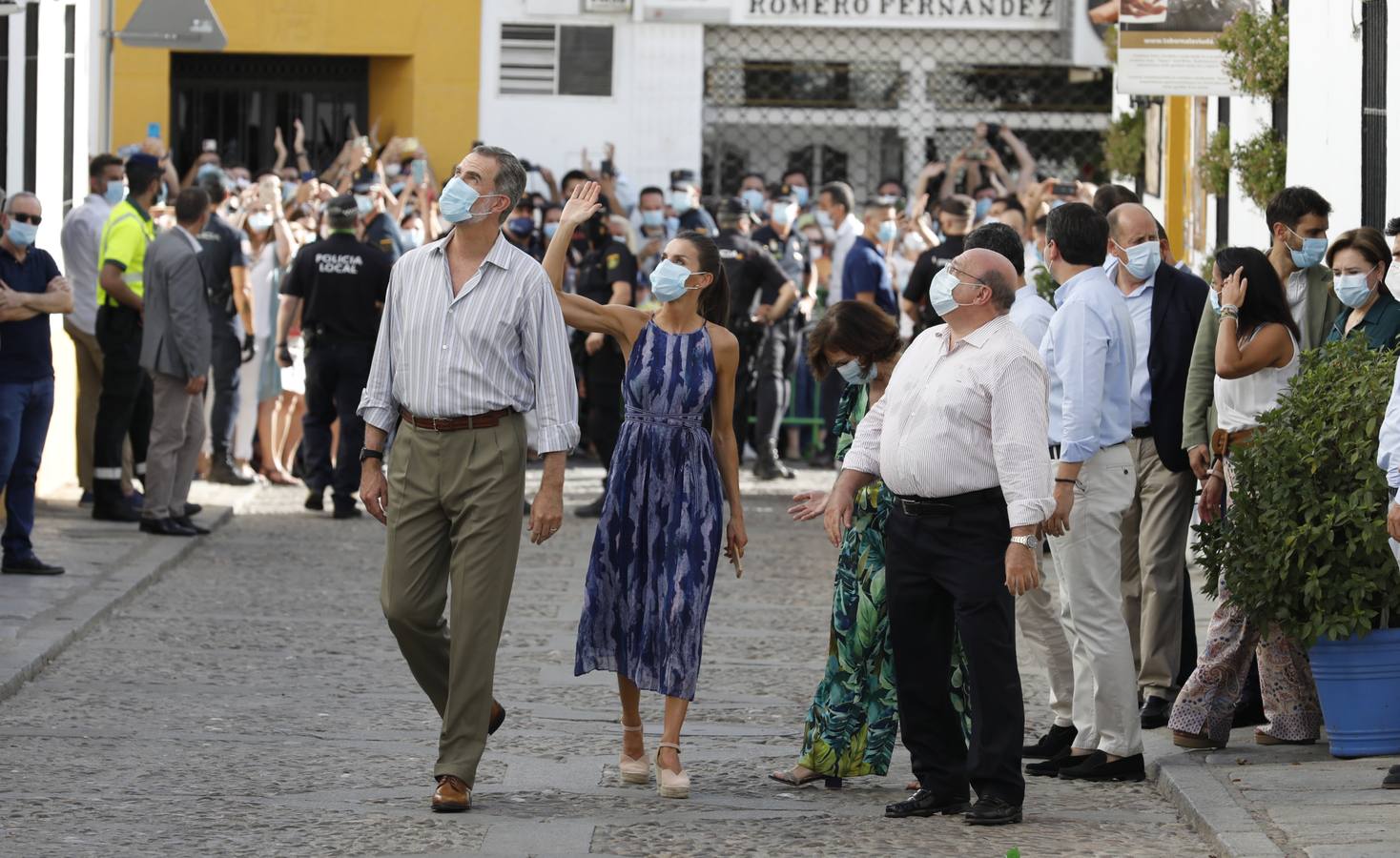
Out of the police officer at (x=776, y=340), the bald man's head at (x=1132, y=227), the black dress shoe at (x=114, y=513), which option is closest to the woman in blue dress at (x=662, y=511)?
the bald man's head at (x=1132, y=227)

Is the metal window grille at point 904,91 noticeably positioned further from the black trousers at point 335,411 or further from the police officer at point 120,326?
the police officer at point 120,326

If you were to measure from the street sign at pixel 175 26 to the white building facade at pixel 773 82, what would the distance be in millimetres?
11486

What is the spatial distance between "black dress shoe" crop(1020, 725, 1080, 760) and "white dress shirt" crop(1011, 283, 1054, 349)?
152 centimetres

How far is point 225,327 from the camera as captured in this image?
1688 cm

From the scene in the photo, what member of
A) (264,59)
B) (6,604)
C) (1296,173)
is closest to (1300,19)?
(1296,173)

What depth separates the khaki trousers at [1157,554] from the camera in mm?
8773

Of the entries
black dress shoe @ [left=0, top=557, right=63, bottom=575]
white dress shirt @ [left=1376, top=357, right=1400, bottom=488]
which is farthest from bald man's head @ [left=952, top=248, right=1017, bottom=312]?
black dress shoe @ [left=0, top=557, right=63, bottom=575]

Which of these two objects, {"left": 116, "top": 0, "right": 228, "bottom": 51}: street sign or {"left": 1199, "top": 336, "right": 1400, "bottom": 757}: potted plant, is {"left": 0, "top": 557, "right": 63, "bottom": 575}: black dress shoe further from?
{"left": 1199, "top": 336, "right": 1400, "bottom": 757}: potted plant

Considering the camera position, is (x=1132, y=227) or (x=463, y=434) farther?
(x=1132, y=227)

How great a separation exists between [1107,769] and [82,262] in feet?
30.3

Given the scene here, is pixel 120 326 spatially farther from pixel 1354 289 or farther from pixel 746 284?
pixel 1354 289

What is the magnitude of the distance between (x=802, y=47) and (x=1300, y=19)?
1611 cm

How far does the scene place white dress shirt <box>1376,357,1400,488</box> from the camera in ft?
23.1

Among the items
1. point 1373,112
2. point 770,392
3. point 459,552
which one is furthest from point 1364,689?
point 770,392
